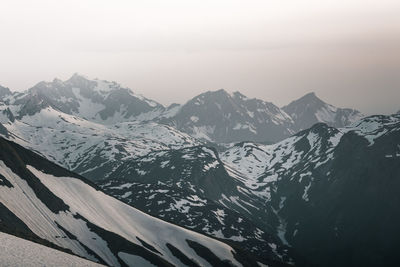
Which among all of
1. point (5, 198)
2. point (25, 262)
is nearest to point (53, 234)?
point (5, 198)

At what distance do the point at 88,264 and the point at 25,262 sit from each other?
17.7 metres

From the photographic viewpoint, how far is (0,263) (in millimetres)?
89938

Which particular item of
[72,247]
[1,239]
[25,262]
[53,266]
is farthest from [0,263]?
[72,247]

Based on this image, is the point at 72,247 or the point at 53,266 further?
the point at 72,247

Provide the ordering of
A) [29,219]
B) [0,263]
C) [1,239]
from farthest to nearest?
1. [29,219]
2. [1,239]
3. [0,263]

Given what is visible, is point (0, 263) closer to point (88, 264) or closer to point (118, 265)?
point (88, 264)

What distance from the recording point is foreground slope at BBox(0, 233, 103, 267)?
94.9 m

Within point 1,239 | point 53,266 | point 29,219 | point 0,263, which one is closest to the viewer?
point 0,263

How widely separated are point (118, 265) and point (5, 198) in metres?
45.3

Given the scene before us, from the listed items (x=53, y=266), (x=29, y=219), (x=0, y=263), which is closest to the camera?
(x=0, y=263)

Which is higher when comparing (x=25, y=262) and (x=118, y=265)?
(x=25, y=262)

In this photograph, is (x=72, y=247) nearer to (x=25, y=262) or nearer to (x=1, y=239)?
(x=1, y=239)

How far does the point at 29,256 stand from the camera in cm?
10050

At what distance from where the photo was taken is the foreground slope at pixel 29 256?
94.9 metres
